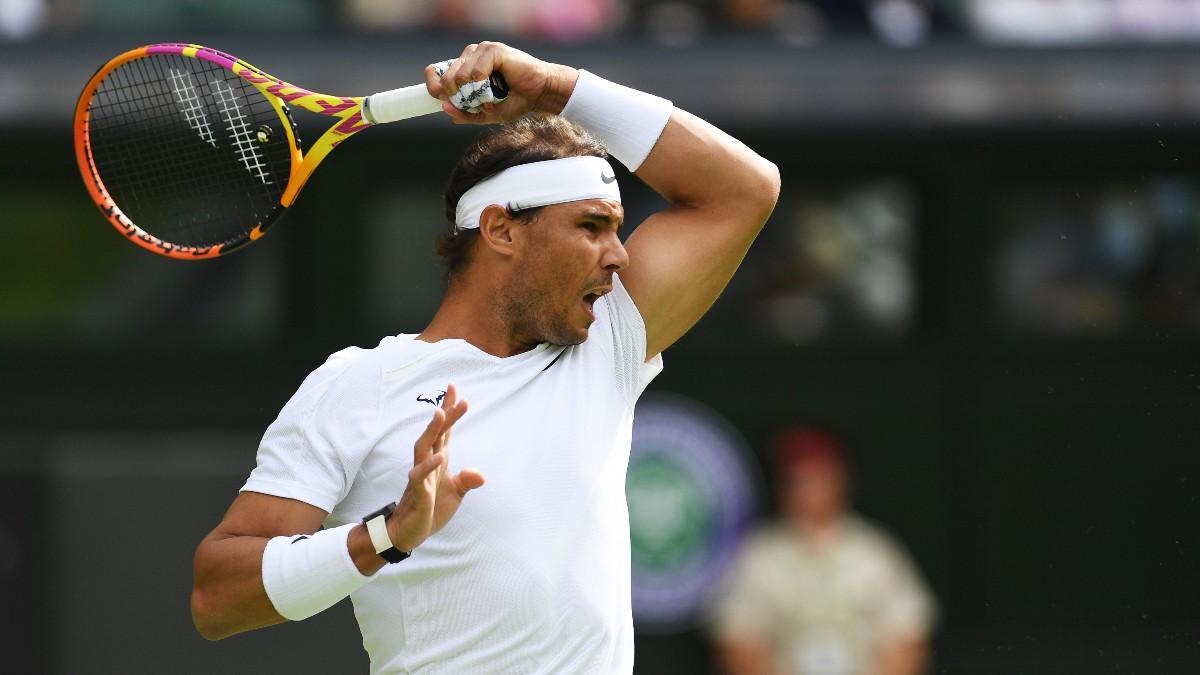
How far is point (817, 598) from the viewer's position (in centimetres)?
771

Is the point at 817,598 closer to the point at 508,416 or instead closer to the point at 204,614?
the point at 508,416

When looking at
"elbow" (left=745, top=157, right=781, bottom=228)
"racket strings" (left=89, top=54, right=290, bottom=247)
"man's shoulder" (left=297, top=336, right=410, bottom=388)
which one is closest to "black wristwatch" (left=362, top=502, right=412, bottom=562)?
"man's shoulder" (left=297, top=336, right=410, bottom=388)

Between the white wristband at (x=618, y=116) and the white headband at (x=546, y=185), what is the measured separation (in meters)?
0.09

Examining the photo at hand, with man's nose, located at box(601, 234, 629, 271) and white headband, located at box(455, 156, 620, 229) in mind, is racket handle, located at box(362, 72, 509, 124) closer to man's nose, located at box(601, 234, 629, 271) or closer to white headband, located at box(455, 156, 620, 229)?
white headband, located at box(455, 156, 620, 229)

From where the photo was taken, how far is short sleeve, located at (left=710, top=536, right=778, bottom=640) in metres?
7.78

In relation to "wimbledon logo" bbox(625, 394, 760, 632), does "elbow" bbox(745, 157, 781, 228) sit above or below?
above

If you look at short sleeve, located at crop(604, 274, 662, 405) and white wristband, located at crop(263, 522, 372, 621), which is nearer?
white wristband, located at crop(263, 522, 372, 621)

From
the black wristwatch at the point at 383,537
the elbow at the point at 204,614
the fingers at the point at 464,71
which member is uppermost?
the fingers at the point at 464,71

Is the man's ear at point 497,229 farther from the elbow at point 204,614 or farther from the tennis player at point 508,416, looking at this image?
the elbow at point 204,614

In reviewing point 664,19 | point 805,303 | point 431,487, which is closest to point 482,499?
point 431,487

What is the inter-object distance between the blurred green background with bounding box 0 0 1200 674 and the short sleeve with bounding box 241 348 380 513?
14.7 ft

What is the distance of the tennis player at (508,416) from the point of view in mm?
3494

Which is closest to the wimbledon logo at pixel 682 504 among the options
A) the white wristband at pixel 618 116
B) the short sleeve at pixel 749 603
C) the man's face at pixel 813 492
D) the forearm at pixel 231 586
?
the short sleeve at pixel 749 603

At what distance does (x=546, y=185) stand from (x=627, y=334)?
321 millimetres
